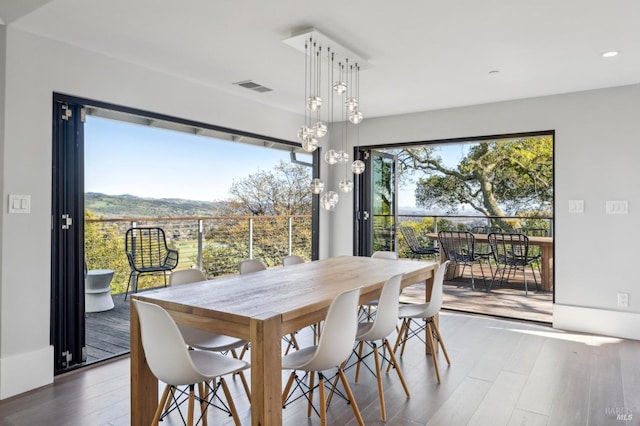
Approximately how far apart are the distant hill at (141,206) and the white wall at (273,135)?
260cm

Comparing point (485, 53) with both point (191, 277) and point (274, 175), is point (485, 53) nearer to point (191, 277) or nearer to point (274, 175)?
point (191, 277)

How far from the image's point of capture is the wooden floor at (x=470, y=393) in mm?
2439

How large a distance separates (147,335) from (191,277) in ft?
3.30

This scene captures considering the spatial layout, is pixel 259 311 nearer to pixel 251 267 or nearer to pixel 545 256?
pixel 251 267

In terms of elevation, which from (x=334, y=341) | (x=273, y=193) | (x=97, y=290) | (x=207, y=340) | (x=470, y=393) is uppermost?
(x=273, y=193)

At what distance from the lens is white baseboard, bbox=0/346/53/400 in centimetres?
273

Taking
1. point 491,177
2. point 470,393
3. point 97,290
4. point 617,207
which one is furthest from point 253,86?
point 491,177

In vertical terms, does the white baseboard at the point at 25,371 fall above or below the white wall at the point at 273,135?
below

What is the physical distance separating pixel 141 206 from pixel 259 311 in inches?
204

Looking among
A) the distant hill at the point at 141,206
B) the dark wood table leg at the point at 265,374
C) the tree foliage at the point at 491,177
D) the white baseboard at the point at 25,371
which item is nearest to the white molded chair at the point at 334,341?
the dark wood table leg at the point at 265,374

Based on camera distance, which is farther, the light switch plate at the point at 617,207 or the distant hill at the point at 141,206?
the distant hill at the point at 141,206

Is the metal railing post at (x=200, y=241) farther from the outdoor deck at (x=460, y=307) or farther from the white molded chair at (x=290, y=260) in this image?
the white molded chair at (x=290, y=260)

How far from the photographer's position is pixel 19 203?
2.83 metres

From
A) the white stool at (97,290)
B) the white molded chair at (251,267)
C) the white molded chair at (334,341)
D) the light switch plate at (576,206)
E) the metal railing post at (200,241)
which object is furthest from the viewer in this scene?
the metal railing post at (200,241)
